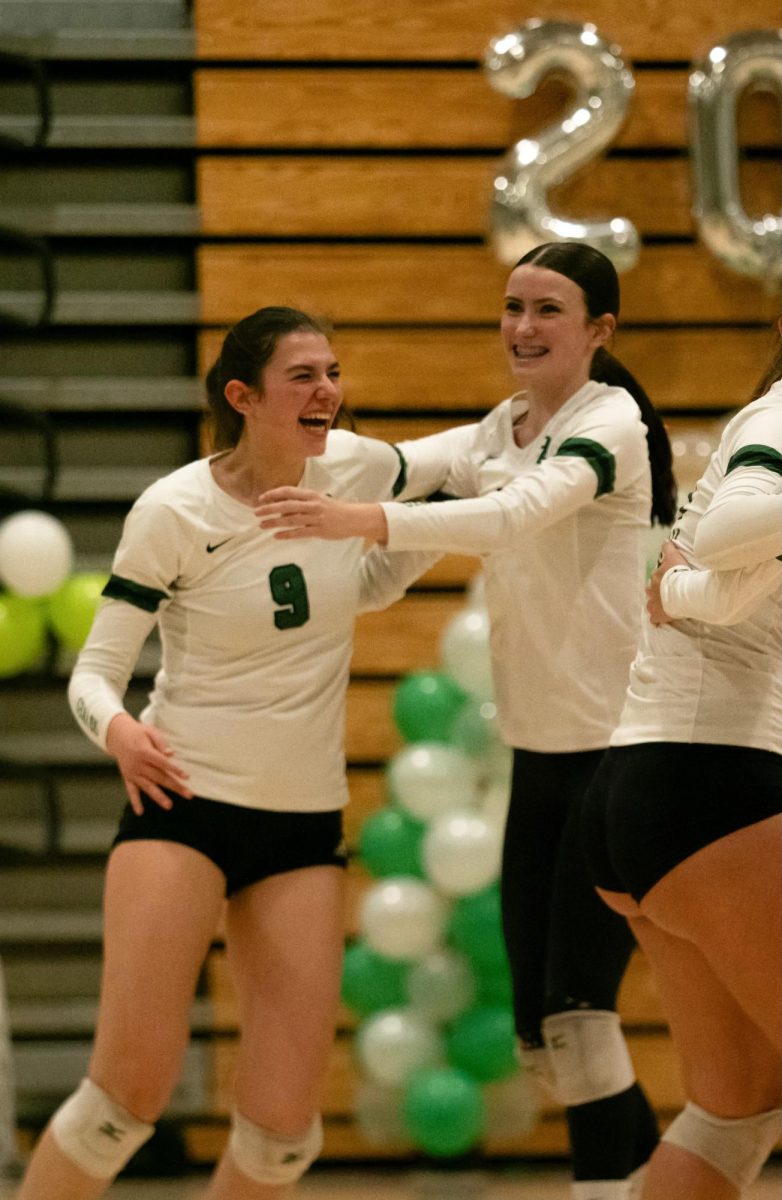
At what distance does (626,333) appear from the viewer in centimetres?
477

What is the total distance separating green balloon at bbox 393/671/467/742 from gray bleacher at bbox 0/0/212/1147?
2.50ft

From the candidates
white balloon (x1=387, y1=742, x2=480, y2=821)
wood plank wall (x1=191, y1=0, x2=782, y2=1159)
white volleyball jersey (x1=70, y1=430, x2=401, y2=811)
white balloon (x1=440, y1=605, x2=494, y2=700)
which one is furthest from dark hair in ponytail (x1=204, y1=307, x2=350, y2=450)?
wood plank wall (x1=191, y1=0, x2=782, y2=1159)

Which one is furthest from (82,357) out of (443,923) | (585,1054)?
(585,1054)

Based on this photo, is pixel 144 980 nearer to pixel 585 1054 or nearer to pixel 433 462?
pixel 585 1054

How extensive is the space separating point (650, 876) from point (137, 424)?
2886 millimetres

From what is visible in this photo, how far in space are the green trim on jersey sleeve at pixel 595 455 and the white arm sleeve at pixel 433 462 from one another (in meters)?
0.36

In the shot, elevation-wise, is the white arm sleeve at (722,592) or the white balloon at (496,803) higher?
the white arm sleeve at (722,592)

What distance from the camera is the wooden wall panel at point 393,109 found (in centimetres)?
471

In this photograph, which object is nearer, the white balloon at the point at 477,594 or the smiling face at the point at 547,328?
the smiling face at the point at 547,328

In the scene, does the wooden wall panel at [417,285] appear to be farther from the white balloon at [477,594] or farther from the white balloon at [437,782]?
the white balloon at [437,782]

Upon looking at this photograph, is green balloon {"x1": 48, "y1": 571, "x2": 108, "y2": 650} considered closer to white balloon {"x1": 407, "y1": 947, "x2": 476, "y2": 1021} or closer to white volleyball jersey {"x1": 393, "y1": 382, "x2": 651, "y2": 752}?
white balloon {"x1": 407, "y1": 947, "x2": 476, "y2": 1021}

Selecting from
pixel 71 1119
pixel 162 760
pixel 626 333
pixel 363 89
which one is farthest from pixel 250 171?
pixel 71 1119

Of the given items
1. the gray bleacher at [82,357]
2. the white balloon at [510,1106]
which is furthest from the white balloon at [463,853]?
the gray bleacher at [82,357]

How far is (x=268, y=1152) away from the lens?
2.73 meters
